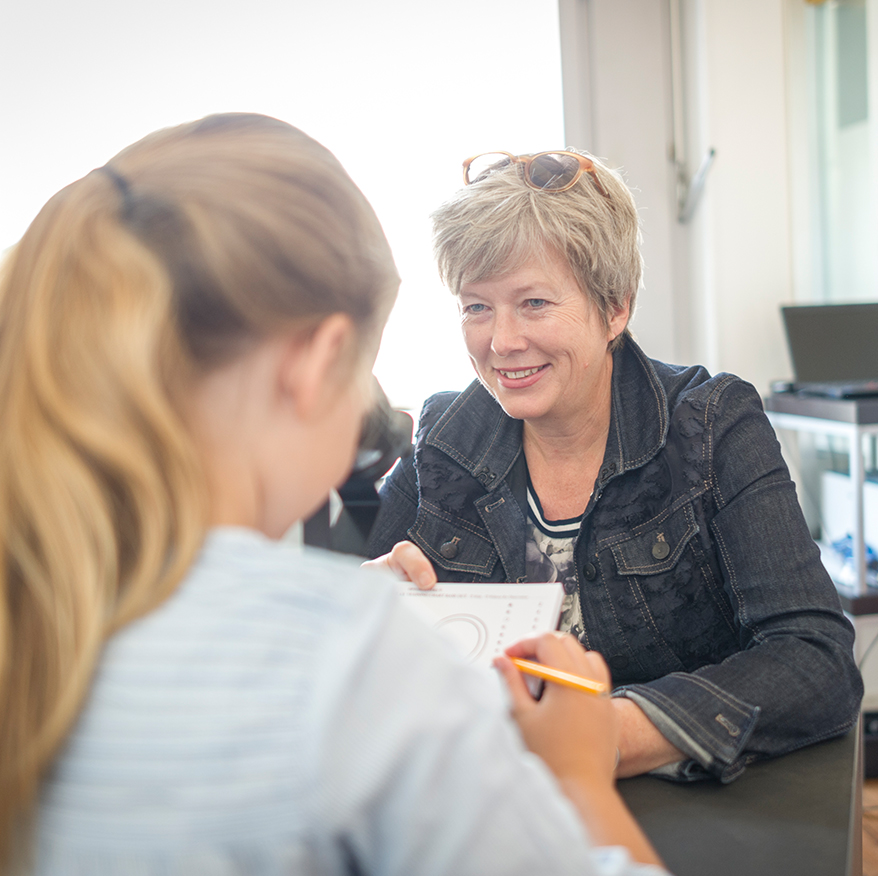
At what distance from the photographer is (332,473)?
1.82 ft

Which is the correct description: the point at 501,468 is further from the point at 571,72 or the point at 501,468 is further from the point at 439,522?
the point at 571,72

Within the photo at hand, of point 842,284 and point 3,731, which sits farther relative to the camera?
point 842,284

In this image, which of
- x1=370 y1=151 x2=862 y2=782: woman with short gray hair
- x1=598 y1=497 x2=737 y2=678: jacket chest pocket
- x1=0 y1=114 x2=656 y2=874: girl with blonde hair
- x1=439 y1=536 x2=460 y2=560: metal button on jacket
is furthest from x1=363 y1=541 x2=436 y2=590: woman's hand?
x1=0 y1=114 x2=656 y2=874: girl with blonde hair

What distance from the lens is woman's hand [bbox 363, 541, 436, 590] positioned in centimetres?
91

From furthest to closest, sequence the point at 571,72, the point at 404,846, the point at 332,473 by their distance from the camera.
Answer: the point at 571,72
the point at 332,473
the point at 404,846

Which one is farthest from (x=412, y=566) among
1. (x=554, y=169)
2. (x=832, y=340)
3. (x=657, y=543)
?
(x=832, y=340)

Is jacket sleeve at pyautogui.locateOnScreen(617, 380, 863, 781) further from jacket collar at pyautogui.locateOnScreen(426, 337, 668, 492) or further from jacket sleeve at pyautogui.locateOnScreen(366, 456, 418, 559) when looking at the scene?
jacket sleeve at pyautogui.locateOnScreen(366, 456, 418, 559)

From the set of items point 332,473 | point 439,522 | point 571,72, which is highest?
point 571,72

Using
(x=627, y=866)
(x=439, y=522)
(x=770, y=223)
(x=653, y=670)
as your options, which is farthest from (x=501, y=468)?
(x=770, y=223)

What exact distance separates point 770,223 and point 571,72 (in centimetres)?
66

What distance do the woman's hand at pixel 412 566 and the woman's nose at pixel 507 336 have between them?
0.37 metres

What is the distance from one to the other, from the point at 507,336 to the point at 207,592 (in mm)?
823

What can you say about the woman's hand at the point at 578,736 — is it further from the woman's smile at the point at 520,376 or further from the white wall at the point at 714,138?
the white wall at the point at 714,138

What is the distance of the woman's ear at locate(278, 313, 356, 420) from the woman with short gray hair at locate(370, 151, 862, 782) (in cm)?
46
